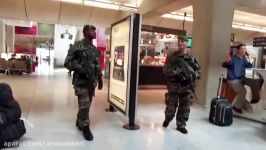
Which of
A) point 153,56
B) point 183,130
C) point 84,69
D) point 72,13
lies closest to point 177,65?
point 183,130

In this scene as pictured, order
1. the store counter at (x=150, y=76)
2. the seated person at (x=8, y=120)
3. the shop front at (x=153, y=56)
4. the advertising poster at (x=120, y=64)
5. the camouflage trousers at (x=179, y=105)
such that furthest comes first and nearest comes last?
the store counter at (x=150, y=76), the shop front at (x=153, y=56), the advertising poster at (x=120, y=64), the camouflage trousers at (x=179, y=105), the seated person at (x=8, y=120)

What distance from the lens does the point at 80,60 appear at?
352cm

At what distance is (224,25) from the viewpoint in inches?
249

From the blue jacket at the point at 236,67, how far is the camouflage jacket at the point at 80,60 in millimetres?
2924

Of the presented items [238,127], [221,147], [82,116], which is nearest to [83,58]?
[82,116]

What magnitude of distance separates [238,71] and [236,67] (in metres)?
0.10

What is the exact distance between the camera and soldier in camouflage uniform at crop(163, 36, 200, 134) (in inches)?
153

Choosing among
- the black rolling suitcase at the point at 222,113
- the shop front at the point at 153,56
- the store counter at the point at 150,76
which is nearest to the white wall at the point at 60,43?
the shop front at the point at 153,56

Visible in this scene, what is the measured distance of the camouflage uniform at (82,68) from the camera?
3.48 m

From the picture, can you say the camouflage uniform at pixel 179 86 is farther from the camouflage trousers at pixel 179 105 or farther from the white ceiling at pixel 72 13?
the white ceiling at pixel 72 13

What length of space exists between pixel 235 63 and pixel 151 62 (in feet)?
17.0

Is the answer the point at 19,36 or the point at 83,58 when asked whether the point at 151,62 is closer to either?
the point at 83,58

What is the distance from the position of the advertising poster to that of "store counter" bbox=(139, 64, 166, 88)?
4.40m

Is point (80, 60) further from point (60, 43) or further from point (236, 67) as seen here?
point (60, 43)
